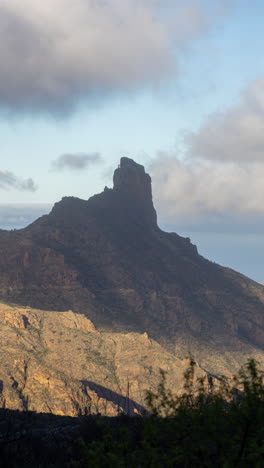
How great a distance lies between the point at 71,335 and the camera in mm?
195000

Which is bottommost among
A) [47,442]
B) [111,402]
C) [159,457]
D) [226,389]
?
[111,402]

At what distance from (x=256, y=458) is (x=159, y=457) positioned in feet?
8.03

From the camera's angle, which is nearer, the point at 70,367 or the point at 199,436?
the point at 199,436

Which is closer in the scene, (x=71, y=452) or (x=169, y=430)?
(x=169, y=430)

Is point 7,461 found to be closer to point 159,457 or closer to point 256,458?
point 159,457

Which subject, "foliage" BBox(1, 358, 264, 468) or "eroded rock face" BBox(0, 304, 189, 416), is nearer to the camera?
"foliage" BBox(1, 358, 264, 468)

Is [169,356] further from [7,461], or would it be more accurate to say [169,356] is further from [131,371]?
[7,461]

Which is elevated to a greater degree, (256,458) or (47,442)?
(256,458)

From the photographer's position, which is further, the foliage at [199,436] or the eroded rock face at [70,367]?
the eroded rock face at [70,367]

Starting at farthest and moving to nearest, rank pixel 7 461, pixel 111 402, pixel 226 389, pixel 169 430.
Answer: pixel 111 402 < pixel 7 461 < pixel 226 389 < pixel 169 430

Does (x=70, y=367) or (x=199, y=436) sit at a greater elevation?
(x=199, y=436)

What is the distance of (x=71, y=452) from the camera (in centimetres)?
2848

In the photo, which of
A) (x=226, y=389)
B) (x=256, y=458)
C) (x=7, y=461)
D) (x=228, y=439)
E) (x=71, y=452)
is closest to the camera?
(x=256, y=458)

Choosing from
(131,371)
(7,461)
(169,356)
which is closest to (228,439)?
(7,461)
